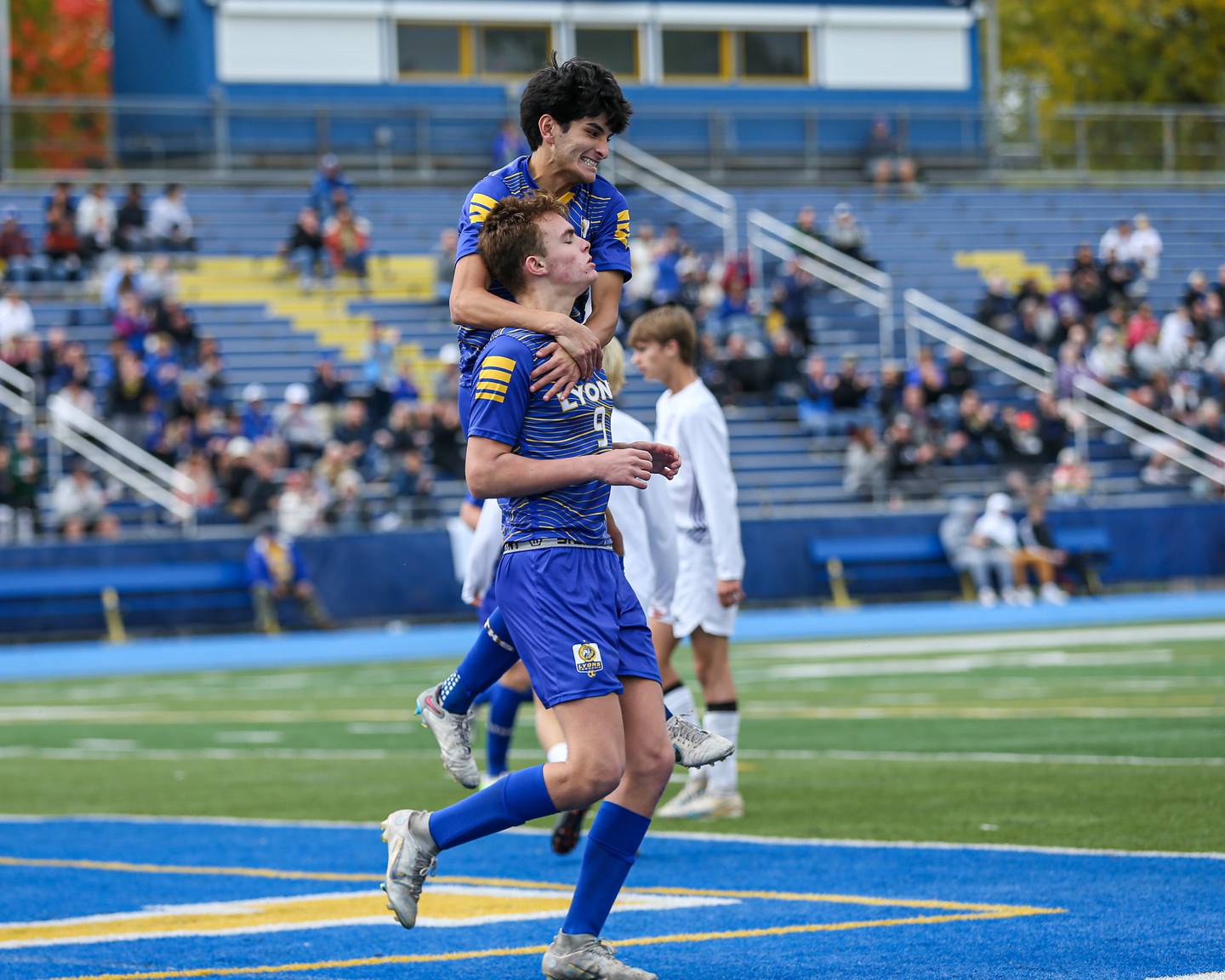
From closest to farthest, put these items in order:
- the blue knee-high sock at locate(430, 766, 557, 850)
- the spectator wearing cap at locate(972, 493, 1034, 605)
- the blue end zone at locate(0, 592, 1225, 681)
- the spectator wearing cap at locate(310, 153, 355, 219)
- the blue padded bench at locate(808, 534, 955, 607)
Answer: the blue knee-high sock at locate(430, 766, 557, 850), the blue end zone at locate(0, 592, 1225, 681), the spectator wearing cap at locate(972, 493, 1034, 605), the blue padded bench at locate(808, 534, 955, 607), the spectator wearing cap at locate(310, 153, 355, 219)

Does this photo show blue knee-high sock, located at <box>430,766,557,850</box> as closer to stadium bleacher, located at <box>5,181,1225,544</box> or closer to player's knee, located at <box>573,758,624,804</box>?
player's knee, located at <box>573,758,624,804</box>

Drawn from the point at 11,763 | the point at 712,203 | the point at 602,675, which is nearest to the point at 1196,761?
the point at 602,675

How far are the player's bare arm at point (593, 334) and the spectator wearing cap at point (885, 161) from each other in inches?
1427

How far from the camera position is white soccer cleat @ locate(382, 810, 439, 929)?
596 cm

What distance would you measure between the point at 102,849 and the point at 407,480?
19483 mm

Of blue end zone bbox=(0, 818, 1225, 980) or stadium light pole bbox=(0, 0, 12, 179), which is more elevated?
stadium light pole bbox=(0, 0, 12, 179)

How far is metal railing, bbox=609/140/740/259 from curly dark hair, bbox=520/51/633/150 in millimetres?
31070

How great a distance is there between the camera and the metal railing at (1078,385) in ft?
109

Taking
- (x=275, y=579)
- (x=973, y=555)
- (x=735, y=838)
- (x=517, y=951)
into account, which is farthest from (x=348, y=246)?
(x=517, y=951)

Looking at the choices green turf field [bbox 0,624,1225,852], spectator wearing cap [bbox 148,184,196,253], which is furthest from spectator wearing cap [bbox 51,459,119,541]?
spectator wearing cap [bbox 148,184,196,253]

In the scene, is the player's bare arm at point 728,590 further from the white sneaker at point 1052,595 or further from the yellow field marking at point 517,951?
the white sneaker at point 1052,595

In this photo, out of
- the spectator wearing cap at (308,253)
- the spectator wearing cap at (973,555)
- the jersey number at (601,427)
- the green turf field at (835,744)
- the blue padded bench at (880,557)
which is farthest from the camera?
the spectator wearing cap at (308,253)

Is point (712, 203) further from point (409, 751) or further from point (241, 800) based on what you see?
point (241, 800)

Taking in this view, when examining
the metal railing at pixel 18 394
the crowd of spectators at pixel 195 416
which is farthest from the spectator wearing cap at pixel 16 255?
the metal railing at pixel 18 394
